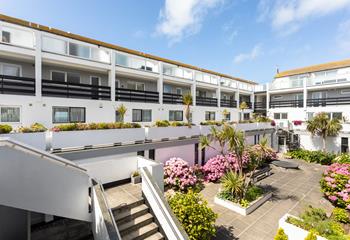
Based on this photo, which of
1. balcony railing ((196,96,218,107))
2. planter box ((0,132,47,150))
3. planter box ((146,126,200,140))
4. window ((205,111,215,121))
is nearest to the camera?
planter box ((0,132,47,150))

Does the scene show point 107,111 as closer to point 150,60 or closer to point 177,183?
point 150,60

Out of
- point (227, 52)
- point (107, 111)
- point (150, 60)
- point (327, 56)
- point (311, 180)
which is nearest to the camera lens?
point (311, 180)

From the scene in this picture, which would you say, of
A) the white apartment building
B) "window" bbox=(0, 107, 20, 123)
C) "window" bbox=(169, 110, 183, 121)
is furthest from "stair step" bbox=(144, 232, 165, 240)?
"window" bbox=(169, 110, 183, 121)

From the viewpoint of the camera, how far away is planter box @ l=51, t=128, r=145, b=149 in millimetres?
9453

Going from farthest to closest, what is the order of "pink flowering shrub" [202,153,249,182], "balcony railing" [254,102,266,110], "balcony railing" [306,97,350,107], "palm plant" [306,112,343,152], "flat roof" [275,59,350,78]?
"balcony railing" [254,102,266,110]
"flat roof" [275,59,350,78]
"balcony railing" [306,97,350,107]
"palm plant" [306,112,343,152]
"pink flowering shrub" [202,153,249,182]

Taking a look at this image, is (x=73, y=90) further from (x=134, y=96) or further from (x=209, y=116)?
(x=209, y=116)

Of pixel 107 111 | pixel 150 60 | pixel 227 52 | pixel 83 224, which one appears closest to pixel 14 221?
pixel 83 224

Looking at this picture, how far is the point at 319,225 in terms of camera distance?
7.19m

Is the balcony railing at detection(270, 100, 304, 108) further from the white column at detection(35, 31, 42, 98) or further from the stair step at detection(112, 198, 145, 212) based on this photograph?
the white column at detection(35, 31, 42, 98)

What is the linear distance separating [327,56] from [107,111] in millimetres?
37595

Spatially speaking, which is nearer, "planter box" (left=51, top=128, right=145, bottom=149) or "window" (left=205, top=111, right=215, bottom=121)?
"planter box" (left=51, top=128, right=145, bottom=149)

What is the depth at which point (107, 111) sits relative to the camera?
53.9ft

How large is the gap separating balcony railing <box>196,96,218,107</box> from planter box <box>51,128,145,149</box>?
13.6 metres

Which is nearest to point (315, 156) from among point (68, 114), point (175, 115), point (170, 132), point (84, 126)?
point (175, 115)
